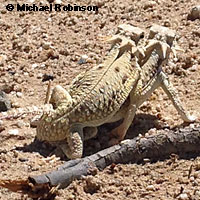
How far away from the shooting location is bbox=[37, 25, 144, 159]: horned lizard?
545 cm

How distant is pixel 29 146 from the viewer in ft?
18.7

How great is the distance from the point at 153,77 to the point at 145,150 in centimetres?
90

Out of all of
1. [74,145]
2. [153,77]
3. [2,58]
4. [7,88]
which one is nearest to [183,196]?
[74,145]

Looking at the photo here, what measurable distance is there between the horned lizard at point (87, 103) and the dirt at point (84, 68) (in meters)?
0.19

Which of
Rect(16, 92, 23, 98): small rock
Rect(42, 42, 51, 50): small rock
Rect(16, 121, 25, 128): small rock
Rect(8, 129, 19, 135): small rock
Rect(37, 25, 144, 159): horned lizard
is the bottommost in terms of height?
Rect(8, 129, 19, 135): small rock

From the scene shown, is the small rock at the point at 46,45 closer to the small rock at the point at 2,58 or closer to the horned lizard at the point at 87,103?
the small rock at the point at 2,58

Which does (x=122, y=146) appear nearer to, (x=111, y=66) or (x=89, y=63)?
(x=111, y=66)

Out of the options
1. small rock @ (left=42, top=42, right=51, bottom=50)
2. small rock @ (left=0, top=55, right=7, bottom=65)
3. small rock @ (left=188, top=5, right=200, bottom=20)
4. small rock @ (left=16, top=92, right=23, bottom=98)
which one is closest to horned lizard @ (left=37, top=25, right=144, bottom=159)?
small rock @ (left=16, top=92, right=23, bottom=98)

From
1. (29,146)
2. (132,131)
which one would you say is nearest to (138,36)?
(132,131)

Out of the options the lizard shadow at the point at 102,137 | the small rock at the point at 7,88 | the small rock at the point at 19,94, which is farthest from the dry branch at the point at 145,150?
the small rock at the point at 7,88

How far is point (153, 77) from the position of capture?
6062 millimetres

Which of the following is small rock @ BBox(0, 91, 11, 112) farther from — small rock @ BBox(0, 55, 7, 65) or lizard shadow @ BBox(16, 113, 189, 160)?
small rock @ BBox(0, 55, 7, 65)

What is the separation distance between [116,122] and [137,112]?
10.1 inches

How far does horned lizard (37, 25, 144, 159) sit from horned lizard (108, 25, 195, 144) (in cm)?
13
